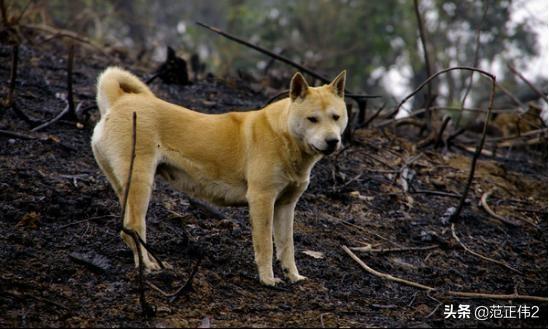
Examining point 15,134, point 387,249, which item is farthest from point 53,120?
point 387,249

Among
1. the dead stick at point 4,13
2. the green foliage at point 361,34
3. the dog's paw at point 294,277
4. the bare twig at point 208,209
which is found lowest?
the dog's paw at point 294,277

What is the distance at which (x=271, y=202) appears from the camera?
4934 mm

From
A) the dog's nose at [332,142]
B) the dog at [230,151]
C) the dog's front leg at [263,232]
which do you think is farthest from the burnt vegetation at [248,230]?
the dog's nose at [332,142]

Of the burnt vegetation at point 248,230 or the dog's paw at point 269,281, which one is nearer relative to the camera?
the burnt vegetation at point 248,230

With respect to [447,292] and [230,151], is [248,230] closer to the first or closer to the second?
[230,151]

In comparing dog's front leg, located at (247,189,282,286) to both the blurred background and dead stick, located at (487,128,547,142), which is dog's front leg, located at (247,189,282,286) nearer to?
dead stick, located at (487,128,547,142)

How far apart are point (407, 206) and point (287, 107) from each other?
268 centimetres

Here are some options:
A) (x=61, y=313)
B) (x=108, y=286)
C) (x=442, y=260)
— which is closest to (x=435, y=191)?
(x=442, y=260)

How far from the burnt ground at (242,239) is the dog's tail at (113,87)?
3.19 feet

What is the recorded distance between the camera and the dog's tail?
527 cm

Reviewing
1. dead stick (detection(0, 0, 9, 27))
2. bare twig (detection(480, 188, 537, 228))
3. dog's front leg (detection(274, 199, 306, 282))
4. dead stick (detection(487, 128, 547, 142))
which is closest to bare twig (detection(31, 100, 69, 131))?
dead stick (detection(0, 0, 9, 27))

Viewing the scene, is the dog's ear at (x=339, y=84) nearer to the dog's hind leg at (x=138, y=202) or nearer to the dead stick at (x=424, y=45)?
the dog's hind leg at (x=138, y=202)

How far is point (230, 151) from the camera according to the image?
5199 millimetres

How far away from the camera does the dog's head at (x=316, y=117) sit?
472cm
